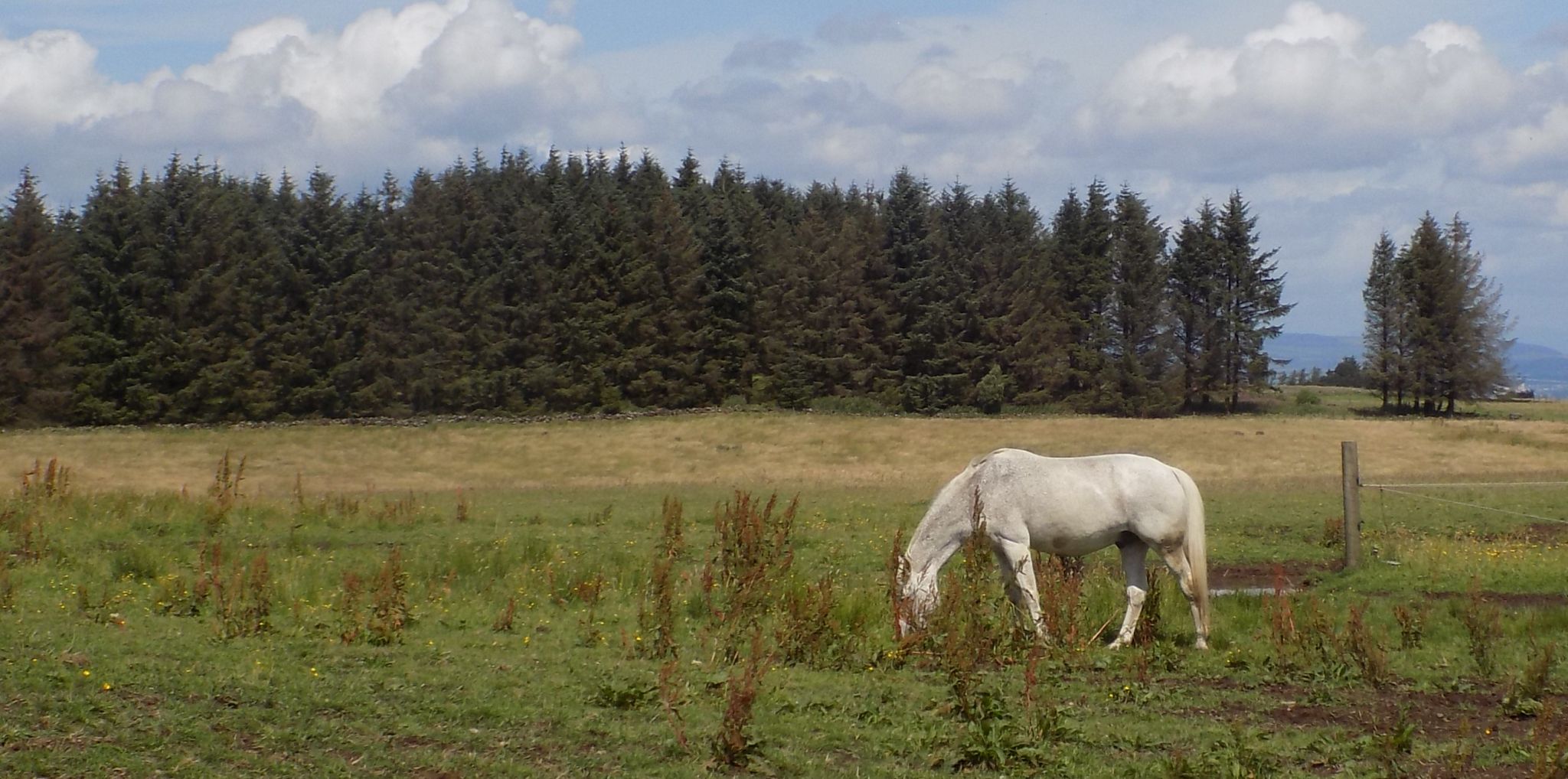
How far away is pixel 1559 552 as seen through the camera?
1734cm

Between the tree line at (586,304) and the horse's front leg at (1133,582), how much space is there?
172 ft

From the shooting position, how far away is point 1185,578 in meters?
12.7

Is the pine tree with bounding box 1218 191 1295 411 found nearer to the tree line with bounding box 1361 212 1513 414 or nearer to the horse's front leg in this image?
the tree line with bounding box 1361 212 1513 414

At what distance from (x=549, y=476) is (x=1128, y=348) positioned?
1590 inches

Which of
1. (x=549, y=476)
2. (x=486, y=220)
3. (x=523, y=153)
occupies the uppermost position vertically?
(x=523, y=153)

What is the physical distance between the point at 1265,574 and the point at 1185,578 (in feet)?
16.8

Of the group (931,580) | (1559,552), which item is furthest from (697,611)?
(1559,552)

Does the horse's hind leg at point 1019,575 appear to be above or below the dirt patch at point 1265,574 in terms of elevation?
above

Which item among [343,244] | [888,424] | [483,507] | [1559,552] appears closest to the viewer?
[1559,552]

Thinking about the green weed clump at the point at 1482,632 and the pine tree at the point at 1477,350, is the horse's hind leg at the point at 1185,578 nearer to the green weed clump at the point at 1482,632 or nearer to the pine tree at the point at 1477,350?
the green weed clump at the point at 1482,632

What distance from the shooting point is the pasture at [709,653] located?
7434mm

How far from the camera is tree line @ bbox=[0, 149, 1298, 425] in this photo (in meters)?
58.8

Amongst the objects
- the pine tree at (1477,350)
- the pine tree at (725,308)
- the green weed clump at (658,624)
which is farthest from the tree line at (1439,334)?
the green weed clump at (658,624)

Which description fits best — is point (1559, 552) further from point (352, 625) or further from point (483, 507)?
point (483, 507)
